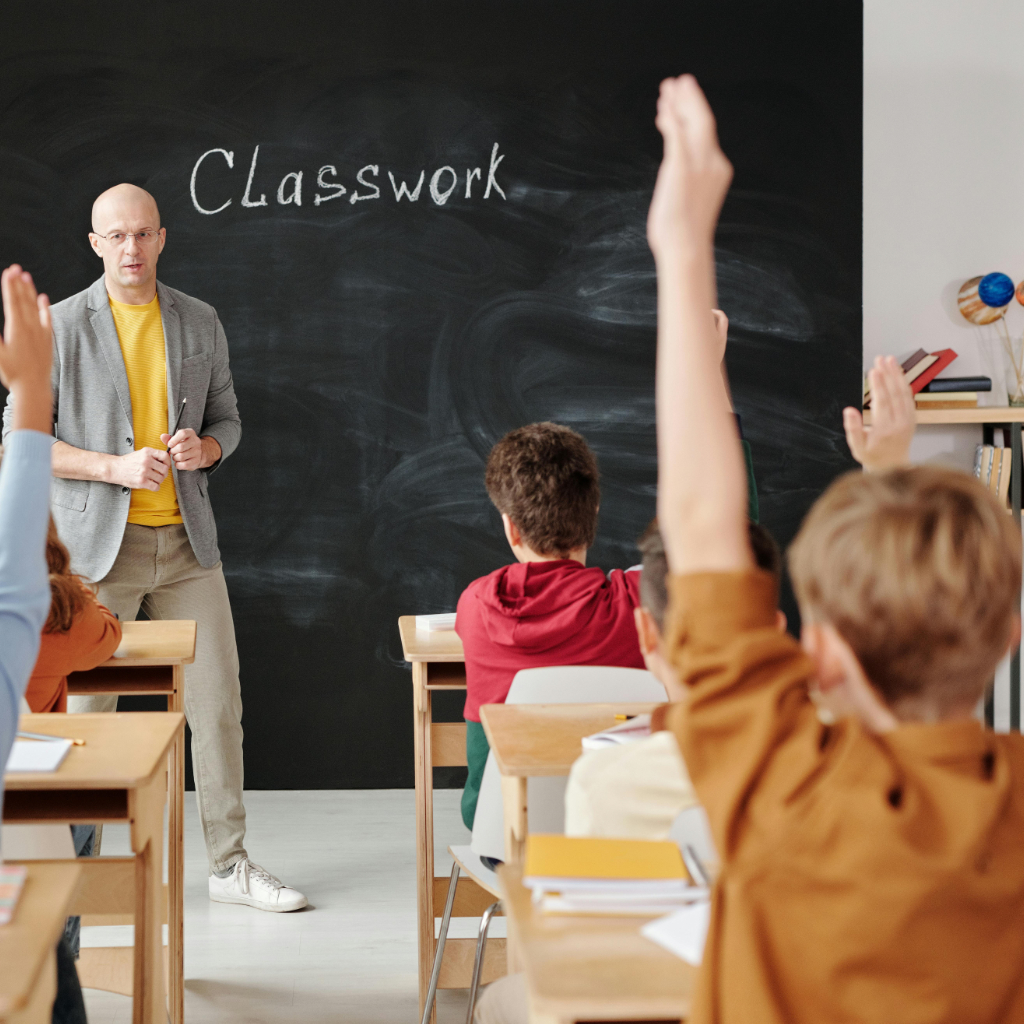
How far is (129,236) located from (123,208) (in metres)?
0.08

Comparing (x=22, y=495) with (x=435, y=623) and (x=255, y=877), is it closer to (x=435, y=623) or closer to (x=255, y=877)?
(x=435, y=623)

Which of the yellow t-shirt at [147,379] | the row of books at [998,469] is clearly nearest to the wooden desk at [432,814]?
the yellow t-shirt at [147,379]

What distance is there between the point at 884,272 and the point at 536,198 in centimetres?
139

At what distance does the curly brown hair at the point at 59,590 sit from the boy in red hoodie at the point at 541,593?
0.75 meters

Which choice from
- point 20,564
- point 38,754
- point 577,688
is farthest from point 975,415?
point 20,564

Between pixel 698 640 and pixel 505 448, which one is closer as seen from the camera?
pixel 698 640

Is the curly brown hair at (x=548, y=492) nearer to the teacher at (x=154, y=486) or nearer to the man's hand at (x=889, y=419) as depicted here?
the man's hand at (x=889, y=419)

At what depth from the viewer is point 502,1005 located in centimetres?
162

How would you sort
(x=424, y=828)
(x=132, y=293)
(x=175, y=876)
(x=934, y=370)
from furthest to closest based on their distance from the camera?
(x=934, y=370) → (x=132, y=293) → (x=424, y=828) → (x=175, y=876)

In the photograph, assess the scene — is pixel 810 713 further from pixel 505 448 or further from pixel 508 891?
pixel 505 448

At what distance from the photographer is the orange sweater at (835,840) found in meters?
0.78

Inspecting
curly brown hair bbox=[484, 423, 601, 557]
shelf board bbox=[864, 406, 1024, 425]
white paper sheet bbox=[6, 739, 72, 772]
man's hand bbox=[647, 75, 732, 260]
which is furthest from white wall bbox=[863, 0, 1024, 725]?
man's hand bbox=[647, 75, 732, 260]

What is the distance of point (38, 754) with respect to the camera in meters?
1.70

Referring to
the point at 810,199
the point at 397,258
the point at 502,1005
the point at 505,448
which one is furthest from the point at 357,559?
the point at 502,1005
